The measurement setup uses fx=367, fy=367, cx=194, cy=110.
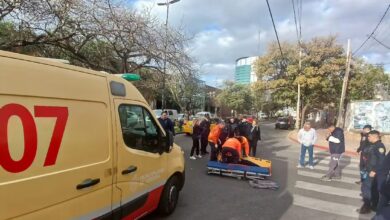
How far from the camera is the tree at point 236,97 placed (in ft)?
254

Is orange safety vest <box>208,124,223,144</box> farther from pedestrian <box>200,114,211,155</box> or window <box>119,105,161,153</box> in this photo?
window <box>119,105,161,153</box>

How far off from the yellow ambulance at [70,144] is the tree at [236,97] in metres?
72.4

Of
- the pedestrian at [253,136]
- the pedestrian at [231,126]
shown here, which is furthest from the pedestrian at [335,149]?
the pedestrian at [231,126]

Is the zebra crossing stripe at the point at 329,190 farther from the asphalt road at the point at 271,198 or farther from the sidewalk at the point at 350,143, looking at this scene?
the sidewalk at the point at 350,143

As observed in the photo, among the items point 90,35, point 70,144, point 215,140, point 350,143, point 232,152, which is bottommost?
point 350,143

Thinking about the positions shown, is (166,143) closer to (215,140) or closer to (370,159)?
(370,159)

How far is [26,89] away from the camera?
303 cm

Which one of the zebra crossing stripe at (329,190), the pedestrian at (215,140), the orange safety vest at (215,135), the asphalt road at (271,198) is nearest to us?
the asphalt road at (271,198)

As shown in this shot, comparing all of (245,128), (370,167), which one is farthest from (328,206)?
(245,128)

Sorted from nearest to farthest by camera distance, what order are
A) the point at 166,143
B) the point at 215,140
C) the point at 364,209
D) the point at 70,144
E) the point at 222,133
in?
the point at 70,144, the point at 166,143, the point at 364,209, the point at 215,140, the point at 222,133

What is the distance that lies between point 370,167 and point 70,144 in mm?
5905

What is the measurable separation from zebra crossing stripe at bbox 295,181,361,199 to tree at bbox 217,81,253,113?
67.5 meters

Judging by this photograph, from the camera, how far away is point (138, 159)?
15.6 feet

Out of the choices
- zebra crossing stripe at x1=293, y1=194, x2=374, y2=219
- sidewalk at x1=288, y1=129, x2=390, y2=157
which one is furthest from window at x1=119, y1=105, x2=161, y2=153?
sidewalk at x1=288, y1=129, x2=390, y2=157
